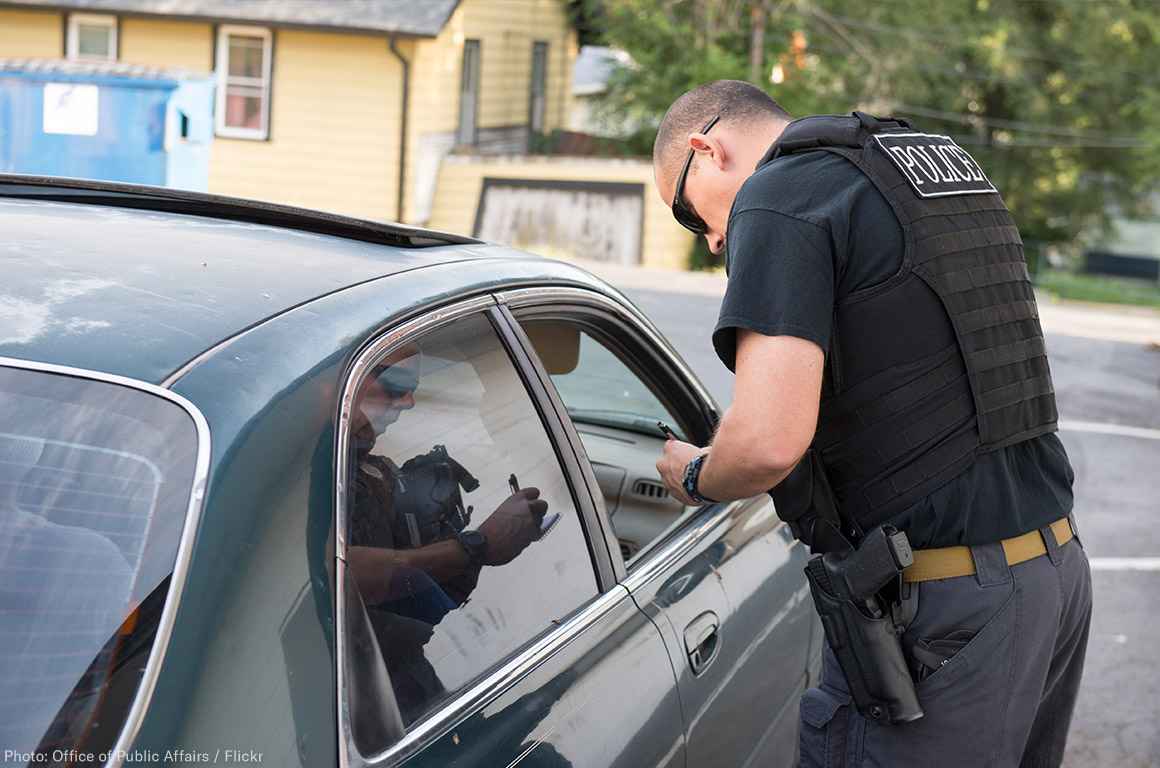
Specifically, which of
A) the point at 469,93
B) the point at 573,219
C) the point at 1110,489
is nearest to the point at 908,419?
the point at 1110,489

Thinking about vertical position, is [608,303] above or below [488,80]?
below

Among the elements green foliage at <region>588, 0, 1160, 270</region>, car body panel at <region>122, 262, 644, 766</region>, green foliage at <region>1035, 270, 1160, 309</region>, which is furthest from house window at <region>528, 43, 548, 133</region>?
car body panel at <region>122, 262, 644, 766</region>

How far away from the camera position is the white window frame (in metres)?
Result: 21.0

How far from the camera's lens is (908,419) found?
7.53 ft

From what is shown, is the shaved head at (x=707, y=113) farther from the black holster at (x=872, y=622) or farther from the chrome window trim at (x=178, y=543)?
→ the chrome window trim at (x=178, y=543)

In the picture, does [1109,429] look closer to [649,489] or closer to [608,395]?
[608,395]

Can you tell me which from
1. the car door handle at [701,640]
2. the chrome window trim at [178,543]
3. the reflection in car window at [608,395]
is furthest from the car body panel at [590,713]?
the reflection in car window at [608,395]

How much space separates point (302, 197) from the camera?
21422 mm

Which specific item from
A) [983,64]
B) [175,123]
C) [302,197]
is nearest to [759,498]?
[175,123]

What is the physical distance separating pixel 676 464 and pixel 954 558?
529 mm

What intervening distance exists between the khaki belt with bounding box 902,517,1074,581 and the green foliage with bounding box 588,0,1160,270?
21.4m

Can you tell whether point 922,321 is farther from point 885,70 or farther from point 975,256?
point 885,70

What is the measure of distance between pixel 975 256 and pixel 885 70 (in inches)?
1005

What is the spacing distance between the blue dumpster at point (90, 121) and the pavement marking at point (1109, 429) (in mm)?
7293
